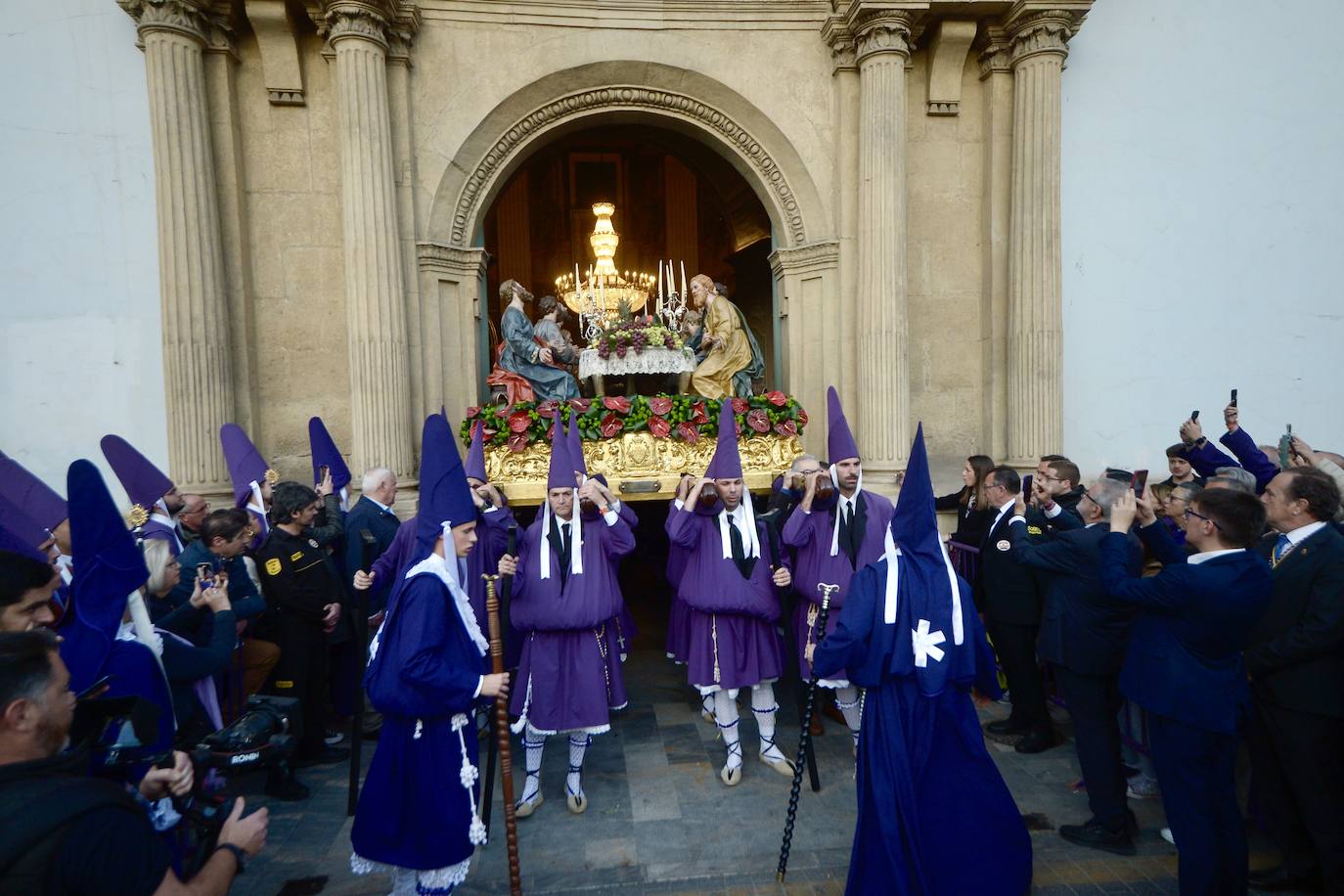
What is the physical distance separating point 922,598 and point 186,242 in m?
7.81

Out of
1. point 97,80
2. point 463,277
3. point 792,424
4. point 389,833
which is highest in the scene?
point 97,80

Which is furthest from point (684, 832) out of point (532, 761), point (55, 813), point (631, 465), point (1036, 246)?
point (1036, 246)

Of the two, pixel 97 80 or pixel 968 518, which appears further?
pixel 97 80

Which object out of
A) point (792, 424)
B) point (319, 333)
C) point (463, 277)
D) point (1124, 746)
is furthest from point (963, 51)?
point (319, 333)

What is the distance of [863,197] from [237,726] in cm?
786

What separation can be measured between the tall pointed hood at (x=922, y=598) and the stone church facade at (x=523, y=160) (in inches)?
191

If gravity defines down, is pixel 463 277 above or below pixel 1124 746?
above

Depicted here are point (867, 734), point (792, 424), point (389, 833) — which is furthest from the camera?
point (792, 424)

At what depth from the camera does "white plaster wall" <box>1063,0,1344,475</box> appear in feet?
28.0

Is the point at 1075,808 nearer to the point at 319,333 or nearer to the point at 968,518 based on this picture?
the point at 968,518

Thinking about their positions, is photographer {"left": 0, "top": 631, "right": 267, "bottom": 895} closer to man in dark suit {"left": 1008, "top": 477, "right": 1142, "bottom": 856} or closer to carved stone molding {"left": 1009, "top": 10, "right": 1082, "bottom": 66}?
man in dark suit {"left": 1008, "top": 477, "right": 1142, "bottom": 856}

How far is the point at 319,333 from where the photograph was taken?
7789 millimetres

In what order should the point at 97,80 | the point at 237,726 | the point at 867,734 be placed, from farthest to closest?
the point at 97,80, the point at 867,734, the point at 237,726

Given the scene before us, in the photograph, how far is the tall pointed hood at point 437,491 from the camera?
3.29 metres
